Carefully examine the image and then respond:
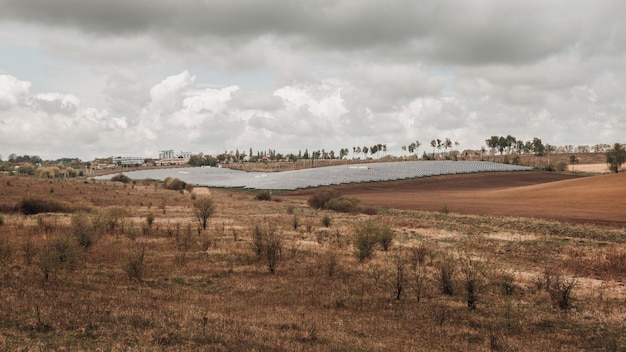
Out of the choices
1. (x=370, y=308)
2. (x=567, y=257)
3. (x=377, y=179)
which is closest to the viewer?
(x=370, y=308)

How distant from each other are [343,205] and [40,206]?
4769 centimetres

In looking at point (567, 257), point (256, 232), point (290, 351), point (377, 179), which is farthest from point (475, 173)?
point (290, 351)

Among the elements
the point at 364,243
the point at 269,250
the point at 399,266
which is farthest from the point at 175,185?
the point at 399,266

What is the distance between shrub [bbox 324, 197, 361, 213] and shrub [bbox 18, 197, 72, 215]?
43.4m

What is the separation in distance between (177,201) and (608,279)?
2869 inches

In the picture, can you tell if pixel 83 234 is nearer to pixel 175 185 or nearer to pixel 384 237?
pixel 384 237

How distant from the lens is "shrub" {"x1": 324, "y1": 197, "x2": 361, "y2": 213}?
76.6m

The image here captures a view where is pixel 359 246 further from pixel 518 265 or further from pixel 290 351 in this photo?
pixel 290 351

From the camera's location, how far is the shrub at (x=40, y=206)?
56062 mm

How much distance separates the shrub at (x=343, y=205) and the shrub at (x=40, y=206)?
4342 cm

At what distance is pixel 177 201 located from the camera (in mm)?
83375

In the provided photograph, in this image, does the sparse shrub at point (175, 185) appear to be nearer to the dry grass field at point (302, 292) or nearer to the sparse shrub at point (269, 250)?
the dry grass field at point (302, 292)

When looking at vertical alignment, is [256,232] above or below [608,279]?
above

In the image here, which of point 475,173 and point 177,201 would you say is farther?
point 475,173
